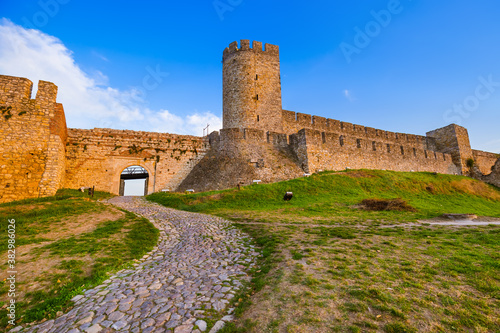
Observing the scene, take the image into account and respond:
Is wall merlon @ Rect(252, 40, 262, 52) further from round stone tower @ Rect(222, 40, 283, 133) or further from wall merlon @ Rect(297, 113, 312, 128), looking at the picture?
wall merlon @ Rect(297, 113, 312, 128)

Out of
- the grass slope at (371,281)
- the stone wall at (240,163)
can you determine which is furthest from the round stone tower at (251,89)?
the grass slope at (371,281)

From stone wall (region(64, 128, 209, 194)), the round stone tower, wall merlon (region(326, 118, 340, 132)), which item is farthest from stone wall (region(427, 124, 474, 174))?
stone wall (region(64, 128, 209, 194))

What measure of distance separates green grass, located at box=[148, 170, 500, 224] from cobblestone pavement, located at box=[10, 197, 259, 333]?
5521 mm

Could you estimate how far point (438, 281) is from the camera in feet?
14.1

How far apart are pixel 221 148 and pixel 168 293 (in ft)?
75.1

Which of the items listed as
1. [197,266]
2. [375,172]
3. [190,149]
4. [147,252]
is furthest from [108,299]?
[375,172]

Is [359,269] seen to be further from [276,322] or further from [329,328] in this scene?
[276,322]

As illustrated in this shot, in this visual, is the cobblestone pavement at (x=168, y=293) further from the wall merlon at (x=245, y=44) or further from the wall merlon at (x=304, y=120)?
the wall merlon at (x=245, y=44)

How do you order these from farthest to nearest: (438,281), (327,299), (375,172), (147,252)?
(375,172) → (147,252) → (438,281) → (327,299)

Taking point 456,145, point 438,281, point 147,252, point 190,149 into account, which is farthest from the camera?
point 456,145

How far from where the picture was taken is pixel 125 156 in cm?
2464

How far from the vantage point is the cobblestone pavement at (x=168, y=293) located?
3590mm

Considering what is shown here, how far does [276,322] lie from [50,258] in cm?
653

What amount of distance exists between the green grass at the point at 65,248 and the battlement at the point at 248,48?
93.9ft
